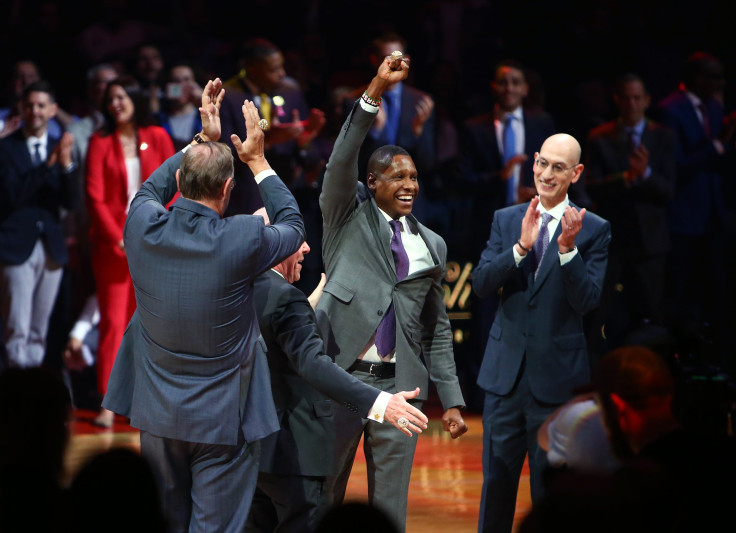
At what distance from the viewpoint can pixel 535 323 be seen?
450cm

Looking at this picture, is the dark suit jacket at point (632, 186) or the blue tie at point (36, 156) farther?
the dark suit jacket at point (632, 186)

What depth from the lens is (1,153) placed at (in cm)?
772

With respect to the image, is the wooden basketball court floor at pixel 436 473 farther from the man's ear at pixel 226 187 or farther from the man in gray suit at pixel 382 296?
the man's ear at pixel 226 187

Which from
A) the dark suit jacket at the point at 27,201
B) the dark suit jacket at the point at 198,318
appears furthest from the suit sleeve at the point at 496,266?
the dark suit jacket at the point at 27,201

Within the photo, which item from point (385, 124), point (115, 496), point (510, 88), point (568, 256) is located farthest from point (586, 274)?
point (510, 88)

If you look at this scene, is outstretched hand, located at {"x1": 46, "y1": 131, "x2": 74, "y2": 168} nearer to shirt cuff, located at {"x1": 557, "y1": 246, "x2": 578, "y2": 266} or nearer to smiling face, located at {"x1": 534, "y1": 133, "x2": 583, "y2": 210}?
smiling face, located at {"x1": 534, "y1": 133, "x2": 583, "y2": 210}

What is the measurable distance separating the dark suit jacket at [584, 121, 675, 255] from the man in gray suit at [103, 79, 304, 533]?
5266 millimetres

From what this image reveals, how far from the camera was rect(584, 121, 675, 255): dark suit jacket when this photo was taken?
331 inches

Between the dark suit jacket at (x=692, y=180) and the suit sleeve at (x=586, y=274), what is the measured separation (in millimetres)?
4357

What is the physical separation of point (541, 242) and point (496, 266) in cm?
25

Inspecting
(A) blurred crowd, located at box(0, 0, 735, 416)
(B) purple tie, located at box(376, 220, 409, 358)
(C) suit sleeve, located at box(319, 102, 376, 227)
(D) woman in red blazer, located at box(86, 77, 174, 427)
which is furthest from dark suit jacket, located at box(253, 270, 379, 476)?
(D) woman in red blazer, located at box(86, 77, 174, 427)

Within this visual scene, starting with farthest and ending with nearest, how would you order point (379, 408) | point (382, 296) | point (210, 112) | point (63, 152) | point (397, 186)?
1. point (63, 152)
2. point (397, 186)
3. point (382, 296)
4. point (210, 112)
5. point (379, 408)

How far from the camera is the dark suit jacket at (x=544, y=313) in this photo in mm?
4418

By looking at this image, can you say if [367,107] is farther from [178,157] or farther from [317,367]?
[317,367]
